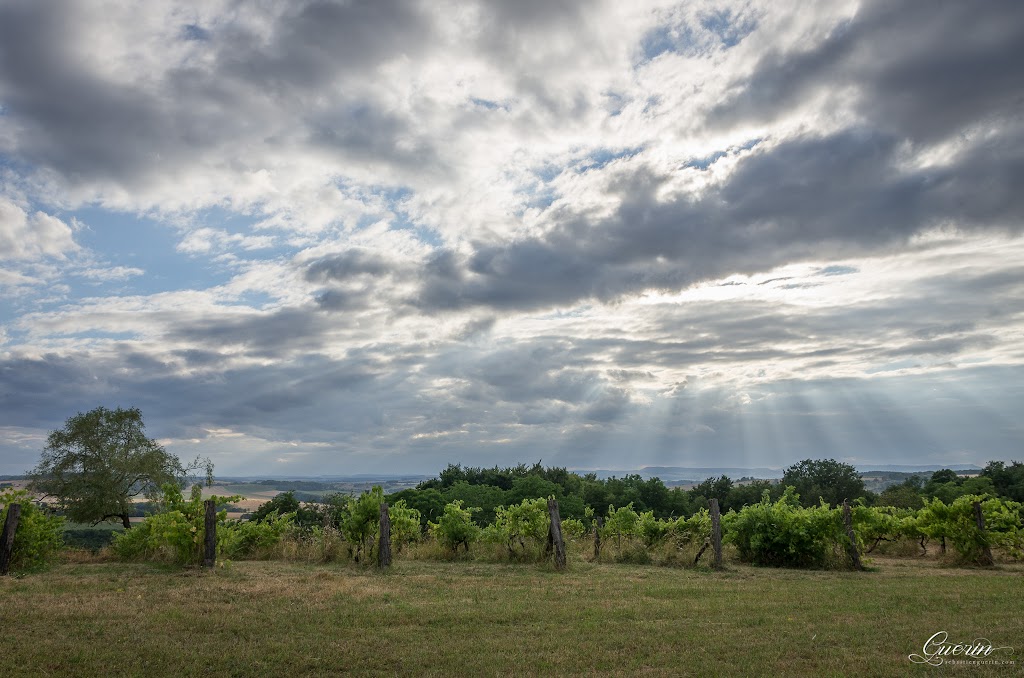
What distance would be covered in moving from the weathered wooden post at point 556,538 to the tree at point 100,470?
19307 millimetres

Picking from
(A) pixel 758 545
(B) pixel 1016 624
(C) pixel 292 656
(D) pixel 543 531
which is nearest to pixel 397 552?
(D) pixel 543 531

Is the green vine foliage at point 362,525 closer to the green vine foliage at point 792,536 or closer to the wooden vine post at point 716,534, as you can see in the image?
the wooden vine post at point 716,534

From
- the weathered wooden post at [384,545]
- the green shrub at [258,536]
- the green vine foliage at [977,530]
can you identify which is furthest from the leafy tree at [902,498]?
the green shrub at [258,536]

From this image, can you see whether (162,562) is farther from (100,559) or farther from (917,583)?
(917,583)

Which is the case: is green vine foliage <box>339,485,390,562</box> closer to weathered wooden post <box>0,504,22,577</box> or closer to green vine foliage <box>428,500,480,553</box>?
green vine foliage <box>428,500,480,553</box>

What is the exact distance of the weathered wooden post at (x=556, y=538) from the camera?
635 inches

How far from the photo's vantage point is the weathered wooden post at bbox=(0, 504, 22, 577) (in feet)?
Answer: 43.8

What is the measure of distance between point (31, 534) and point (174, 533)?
3020mm

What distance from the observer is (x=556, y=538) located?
1630cm

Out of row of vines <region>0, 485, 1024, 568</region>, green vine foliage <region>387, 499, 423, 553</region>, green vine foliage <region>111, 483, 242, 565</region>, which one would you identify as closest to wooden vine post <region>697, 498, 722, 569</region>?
row of vines <region>0, 485, 1024, 568</region>

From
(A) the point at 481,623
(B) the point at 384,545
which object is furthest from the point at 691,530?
(A) the point at 481,623

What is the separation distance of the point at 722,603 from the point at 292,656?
24.0 feet

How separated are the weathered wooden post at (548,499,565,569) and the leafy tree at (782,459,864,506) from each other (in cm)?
4104

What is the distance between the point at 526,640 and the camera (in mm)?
8297
